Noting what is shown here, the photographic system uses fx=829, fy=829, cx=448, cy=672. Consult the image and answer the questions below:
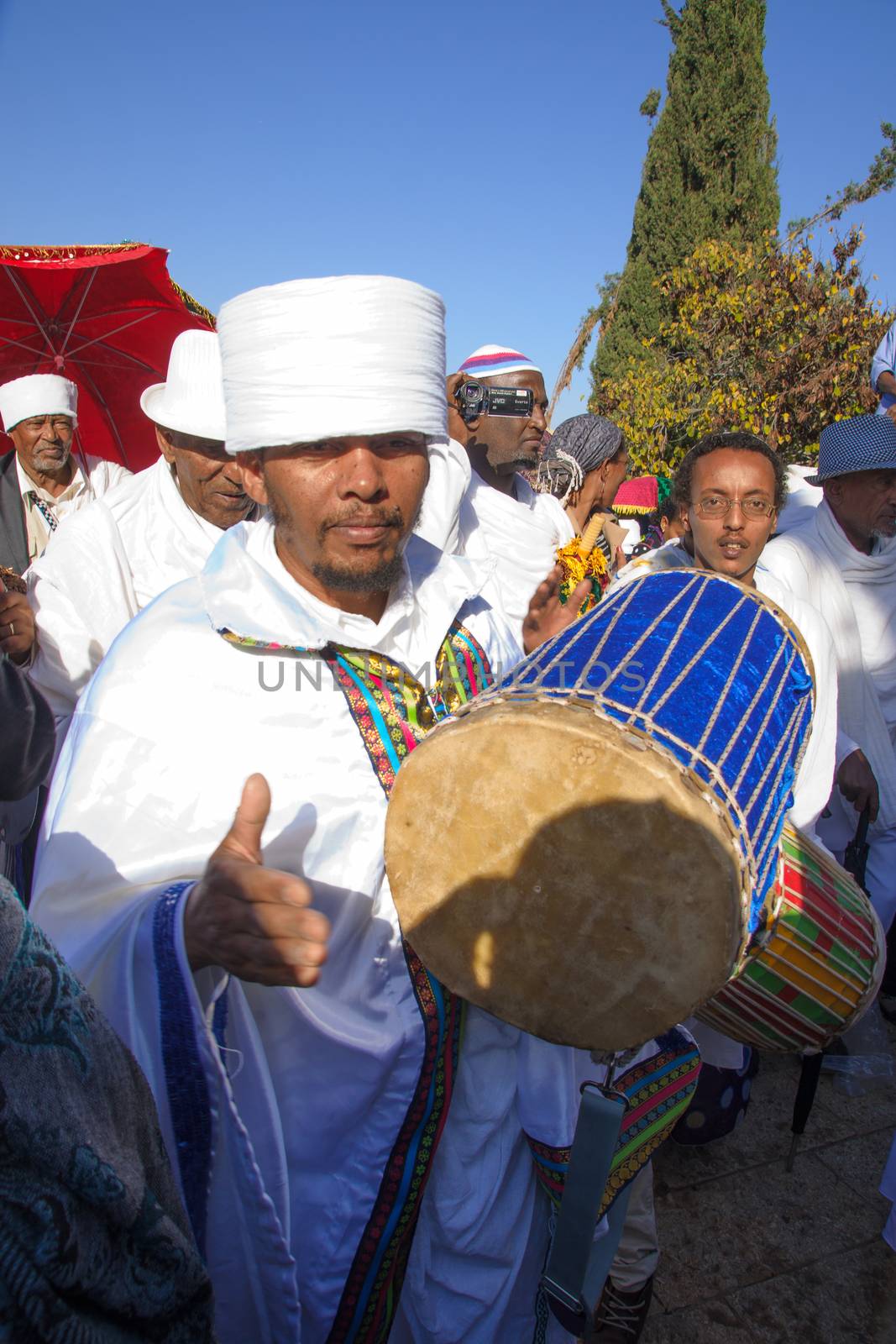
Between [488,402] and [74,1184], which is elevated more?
[488,402]

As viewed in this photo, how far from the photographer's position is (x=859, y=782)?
327 cm

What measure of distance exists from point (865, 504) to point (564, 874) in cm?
336

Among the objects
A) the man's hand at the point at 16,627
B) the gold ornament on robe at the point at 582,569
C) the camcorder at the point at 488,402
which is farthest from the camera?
the camcorder at the point at 488,402

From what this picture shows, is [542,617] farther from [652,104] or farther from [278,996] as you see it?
[652,104]

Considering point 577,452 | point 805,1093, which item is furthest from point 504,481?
point 805,1093

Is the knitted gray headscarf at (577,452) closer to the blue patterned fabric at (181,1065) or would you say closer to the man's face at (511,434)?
the man's face at (511,434)

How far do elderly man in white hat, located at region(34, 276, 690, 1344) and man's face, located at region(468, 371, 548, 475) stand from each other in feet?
7.21

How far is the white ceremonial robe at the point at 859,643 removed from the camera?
3.58m

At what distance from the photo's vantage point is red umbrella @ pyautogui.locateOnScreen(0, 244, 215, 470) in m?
3.75

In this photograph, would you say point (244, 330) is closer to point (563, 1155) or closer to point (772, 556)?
point (563, 1155)

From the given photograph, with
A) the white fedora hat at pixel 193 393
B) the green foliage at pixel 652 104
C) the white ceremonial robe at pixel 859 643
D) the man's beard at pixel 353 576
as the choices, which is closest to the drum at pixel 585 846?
the man's beard at pixel 353 576

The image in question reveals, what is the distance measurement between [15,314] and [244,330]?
9.83 feet

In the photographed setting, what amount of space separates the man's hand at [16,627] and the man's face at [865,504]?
11.5 feet

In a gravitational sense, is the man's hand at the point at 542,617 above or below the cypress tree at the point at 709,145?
below
